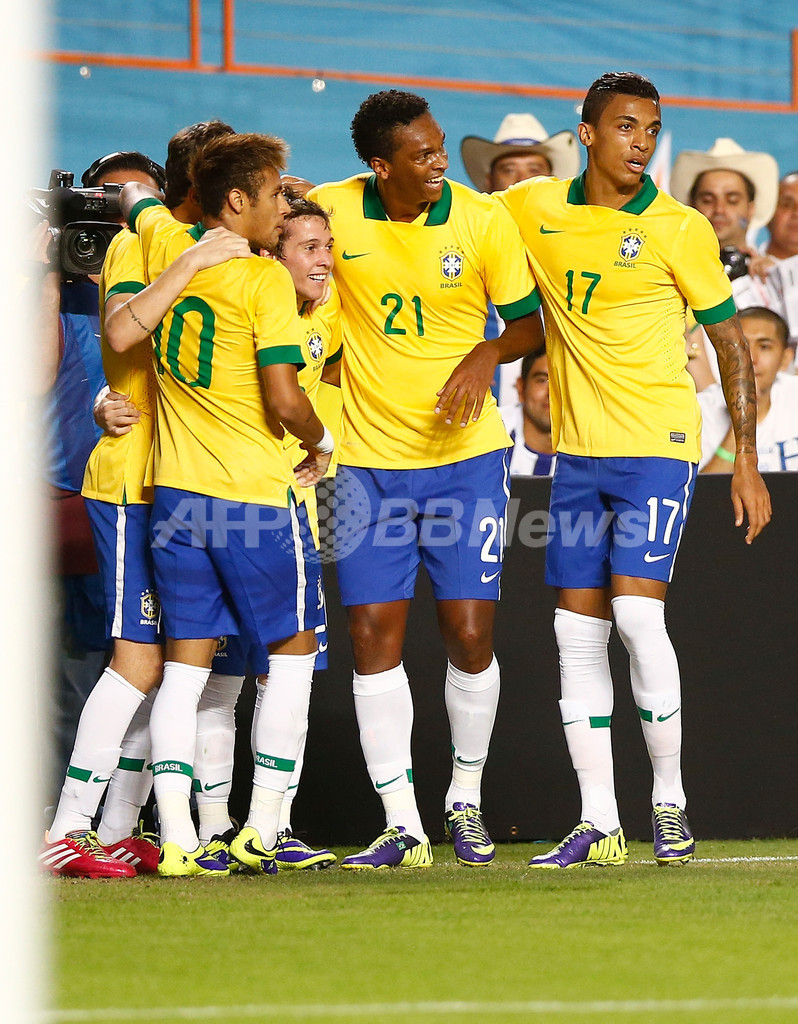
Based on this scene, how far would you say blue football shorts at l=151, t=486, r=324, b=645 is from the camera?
3.62m

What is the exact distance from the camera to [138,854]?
3.85 metres

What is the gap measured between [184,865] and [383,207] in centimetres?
176

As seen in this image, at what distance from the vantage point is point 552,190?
13.4 ft

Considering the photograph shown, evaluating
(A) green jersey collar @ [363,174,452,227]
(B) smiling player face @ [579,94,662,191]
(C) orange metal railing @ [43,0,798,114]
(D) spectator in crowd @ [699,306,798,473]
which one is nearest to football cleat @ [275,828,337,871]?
(A) green jersey collar @ [363,174,452,227]

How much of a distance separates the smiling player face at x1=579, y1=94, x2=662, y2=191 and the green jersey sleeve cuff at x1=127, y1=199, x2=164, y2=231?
117 centimetres

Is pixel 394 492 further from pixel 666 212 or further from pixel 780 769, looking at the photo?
pixel 780 769

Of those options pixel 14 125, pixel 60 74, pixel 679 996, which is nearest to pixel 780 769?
pixel 679 996

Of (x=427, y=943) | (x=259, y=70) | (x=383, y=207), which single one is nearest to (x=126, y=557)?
(x=383, y=207)

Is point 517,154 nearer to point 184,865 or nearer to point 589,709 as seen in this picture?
point 589,709

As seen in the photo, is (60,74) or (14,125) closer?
(14,125)

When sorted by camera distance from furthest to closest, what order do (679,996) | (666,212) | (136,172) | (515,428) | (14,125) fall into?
1. (515,428)
2. (136,172)
3. (666,212)
4. (679,996)
5. (14,125)

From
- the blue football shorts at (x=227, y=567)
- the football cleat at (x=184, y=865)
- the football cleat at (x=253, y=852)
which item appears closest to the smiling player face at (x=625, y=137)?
the blue football shorts at (x=227, y=567)

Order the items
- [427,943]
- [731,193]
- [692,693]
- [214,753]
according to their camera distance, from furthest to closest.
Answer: [731,193] → [692,693] → [214,753] → [427,943]

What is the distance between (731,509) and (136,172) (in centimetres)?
213
